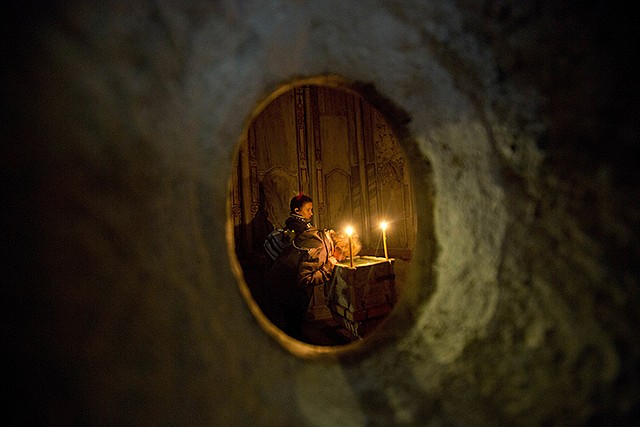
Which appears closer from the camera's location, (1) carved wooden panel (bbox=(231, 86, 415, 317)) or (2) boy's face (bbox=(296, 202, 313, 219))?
(2) boy's face (bbox=(296, 202, 313, 219))

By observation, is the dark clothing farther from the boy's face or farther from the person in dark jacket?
the boy's face

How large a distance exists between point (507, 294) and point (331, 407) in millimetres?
576

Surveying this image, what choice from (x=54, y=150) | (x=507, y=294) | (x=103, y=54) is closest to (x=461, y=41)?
(x=507, y=294)

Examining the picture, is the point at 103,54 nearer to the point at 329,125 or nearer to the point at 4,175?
the point at 4,175

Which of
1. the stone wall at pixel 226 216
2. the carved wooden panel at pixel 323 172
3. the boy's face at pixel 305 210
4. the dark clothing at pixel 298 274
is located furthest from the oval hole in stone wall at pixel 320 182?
the stone wall at pixel 226 216

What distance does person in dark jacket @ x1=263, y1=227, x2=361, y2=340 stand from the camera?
305cm

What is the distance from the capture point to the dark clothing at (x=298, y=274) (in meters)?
3.05

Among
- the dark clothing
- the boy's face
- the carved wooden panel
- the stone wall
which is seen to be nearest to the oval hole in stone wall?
the carved wooden panel

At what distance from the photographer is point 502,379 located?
892 millimetres

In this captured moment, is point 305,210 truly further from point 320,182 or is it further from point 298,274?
point 320,182

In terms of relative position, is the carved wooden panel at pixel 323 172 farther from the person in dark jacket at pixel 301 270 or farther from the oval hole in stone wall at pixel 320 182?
the person in dark jacket at pixel 301 270

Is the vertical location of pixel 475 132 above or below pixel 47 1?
below

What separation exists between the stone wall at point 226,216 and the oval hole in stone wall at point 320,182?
9.35ft

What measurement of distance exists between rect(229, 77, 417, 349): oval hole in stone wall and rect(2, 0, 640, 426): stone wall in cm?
285
